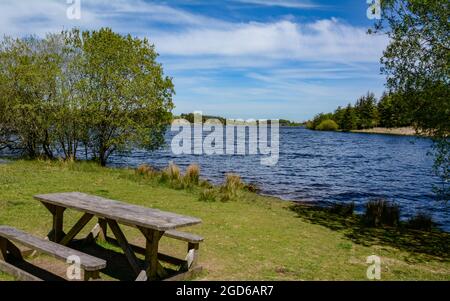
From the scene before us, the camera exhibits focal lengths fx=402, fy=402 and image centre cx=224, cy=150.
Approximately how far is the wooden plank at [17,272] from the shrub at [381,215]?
11.2 m

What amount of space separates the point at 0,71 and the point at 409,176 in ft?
103

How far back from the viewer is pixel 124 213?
682 cm

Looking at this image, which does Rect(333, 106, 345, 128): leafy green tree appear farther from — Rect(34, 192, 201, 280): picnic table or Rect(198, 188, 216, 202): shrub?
Rect(34, 192, 201, 280): picnic table

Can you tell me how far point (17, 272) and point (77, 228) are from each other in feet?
5.40

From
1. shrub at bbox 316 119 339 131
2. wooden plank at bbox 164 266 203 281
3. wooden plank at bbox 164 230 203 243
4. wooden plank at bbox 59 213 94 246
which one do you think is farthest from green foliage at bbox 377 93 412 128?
shrub at bbox 316 119 339 131

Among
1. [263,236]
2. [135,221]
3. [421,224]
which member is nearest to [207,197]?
[263,236]

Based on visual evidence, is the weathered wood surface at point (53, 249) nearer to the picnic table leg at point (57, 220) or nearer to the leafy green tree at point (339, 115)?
the picnic table leg at point (57, 220)

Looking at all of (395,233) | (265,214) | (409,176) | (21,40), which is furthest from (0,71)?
(409,176)

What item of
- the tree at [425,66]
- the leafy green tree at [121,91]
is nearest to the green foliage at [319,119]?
the leafy green tree at [121,91]

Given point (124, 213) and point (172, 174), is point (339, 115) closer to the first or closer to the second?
point (172, 174)

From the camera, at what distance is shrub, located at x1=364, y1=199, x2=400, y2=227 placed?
1427cm

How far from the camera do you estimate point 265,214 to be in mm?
13742
